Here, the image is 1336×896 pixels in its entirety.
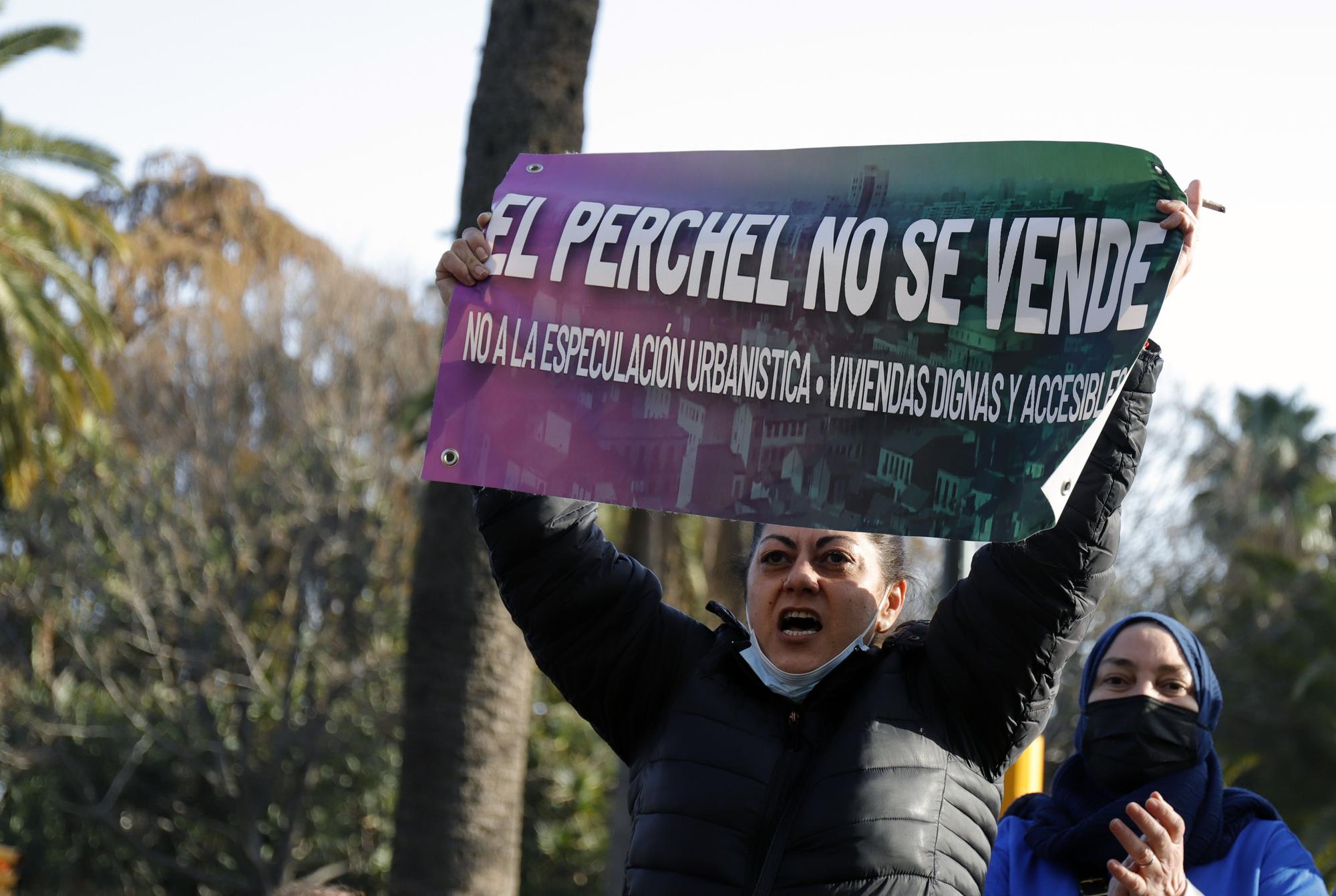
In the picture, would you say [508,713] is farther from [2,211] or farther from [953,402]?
[2,211]

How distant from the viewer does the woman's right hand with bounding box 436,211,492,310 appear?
2.86 m

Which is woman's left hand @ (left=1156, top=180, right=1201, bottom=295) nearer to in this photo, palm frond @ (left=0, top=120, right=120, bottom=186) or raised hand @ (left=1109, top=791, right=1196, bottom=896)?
raised hand @ (left=1109, top=791, right=1196, bottom=896)

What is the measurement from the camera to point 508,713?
6.44 metres

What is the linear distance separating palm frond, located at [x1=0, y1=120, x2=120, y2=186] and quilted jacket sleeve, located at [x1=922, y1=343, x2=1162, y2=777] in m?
13.3

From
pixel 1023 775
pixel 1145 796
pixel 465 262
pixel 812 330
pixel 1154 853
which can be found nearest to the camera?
pixel 1154 853

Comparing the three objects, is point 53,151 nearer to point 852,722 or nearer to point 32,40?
point 32,40

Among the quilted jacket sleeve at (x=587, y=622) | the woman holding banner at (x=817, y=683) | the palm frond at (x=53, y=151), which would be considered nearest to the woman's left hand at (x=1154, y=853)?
the woman holding banner at (x=817, y=683)

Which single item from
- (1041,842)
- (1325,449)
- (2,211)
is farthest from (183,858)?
(1325,449)

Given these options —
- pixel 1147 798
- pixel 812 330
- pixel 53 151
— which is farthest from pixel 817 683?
pixel 53 151

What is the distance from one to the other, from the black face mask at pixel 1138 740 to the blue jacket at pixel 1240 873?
21 cm

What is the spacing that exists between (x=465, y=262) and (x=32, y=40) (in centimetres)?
1268

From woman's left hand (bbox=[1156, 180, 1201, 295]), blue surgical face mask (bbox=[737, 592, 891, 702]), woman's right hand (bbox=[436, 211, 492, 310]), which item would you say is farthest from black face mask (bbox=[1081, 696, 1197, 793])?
woman's right hand (bbox=[436, 211, 492, 310])

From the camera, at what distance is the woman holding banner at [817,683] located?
2.39 m

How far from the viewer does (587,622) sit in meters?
2.72
